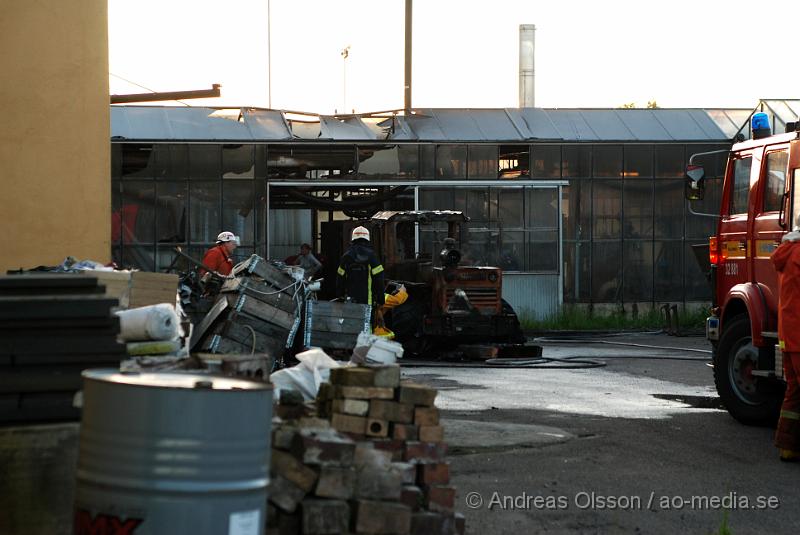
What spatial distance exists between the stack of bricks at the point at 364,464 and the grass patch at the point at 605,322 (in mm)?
23203

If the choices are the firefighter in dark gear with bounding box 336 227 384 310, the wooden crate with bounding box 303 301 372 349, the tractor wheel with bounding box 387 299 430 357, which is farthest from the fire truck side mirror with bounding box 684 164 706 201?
the tractor wheel with bounding box 387 299 430 357

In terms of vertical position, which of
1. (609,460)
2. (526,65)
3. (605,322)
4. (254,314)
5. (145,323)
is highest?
(526,65)

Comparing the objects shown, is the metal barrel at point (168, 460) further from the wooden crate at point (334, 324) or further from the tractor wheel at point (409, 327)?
the tractor wheel at point (409, 327)

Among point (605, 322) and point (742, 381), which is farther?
point (605, 322)

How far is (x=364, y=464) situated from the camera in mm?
5688

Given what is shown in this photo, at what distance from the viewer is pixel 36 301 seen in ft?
18.3

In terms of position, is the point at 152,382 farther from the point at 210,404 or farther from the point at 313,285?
the point at 313,285

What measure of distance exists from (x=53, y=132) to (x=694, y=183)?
6.38m

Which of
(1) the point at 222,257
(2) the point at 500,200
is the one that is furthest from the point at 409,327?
(2) the point at 500,200

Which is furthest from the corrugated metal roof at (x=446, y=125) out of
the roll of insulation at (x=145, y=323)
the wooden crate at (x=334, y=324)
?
the roll of insulation at (x=145, y=323)

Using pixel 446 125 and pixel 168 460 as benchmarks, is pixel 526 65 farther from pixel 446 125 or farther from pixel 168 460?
pixel 168 460

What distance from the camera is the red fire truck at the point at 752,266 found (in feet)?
38.7

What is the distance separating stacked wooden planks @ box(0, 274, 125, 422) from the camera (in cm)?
556

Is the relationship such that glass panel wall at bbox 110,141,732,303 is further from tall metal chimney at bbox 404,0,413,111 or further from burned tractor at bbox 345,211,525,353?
burned tractor at bbox 345,211,525,353
